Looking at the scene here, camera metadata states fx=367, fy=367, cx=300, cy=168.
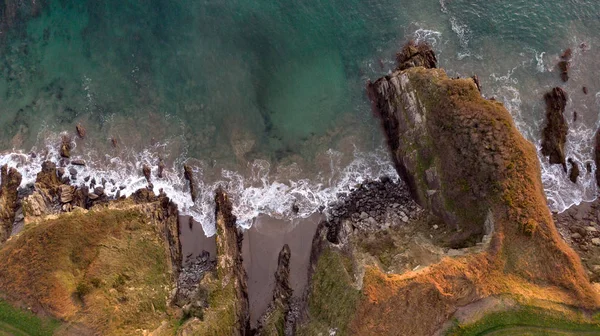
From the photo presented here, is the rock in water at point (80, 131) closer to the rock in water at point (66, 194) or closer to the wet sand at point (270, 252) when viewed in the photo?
the rock in water at point (66, 194)

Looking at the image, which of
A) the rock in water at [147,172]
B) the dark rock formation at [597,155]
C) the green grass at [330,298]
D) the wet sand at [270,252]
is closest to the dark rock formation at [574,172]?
the dark rock formation at [597,155]

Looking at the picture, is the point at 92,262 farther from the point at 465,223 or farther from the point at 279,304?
the point at 465,223

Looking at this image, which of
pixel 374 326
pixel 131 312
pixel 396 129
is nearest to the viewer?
pixel 374 326

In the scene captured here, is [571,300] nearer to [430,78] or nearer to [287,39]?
[430,78]

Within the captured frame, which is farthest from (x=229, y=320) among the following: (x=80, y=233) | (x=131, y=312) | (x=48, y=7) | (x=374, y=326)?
(x=48, y=7)

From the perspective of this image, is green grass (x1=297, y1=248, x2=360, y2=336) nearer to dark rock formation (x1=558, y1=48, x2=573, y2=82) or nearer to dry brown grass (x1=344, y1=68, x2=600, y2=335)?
dry brown grass (x1=344, y1=68, x2=600, y2=335)

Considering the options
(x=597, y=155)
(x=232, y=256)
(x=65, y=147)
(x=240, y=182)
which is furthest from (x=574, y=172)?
(x=65, y=147)
